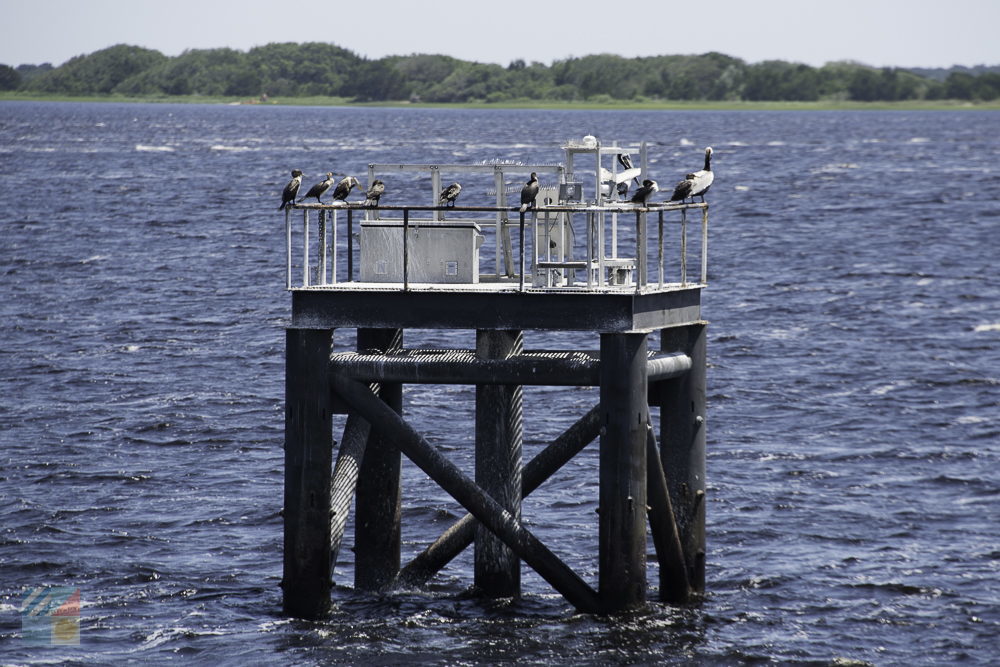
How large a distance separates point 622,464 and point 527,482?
2058 mm

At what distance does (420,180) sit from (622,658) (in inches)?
3366

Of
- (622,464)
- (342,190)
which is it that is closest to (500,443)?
(622,464)

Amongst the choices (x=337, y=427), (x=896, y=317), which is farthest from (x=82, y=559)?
(x=896, y=317)

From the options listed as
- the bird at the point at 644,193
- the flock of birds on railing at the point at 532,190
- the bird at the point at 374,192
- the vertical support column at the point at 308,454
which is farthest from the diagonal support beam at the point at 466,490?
the bird at the point at 644,193

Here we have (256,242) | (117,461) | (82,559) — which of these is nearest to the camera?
(82,559)

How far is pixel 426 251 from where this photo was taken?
2144cm

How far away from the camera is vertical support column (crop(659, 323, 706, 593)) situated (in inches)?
837

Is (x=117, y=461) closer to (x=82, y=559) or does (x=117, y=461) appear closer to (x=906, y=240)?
(x=82, y=559)

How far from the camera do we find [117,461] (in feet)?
103

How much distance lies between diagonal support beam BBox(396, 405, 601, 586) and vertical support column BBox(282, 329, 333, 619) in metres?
2.02

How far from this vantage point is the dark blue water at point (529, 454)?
21203 millimetres

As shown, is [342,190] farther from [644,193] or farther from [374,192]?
[644,193]

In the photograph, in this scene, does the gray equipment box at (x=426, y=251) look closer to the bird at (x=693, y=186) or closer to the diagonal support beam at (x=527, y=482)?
the diagonal support beam at (x=527, y=482)

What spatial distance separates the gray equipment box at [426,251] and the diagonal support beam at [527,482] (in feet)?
7.15
